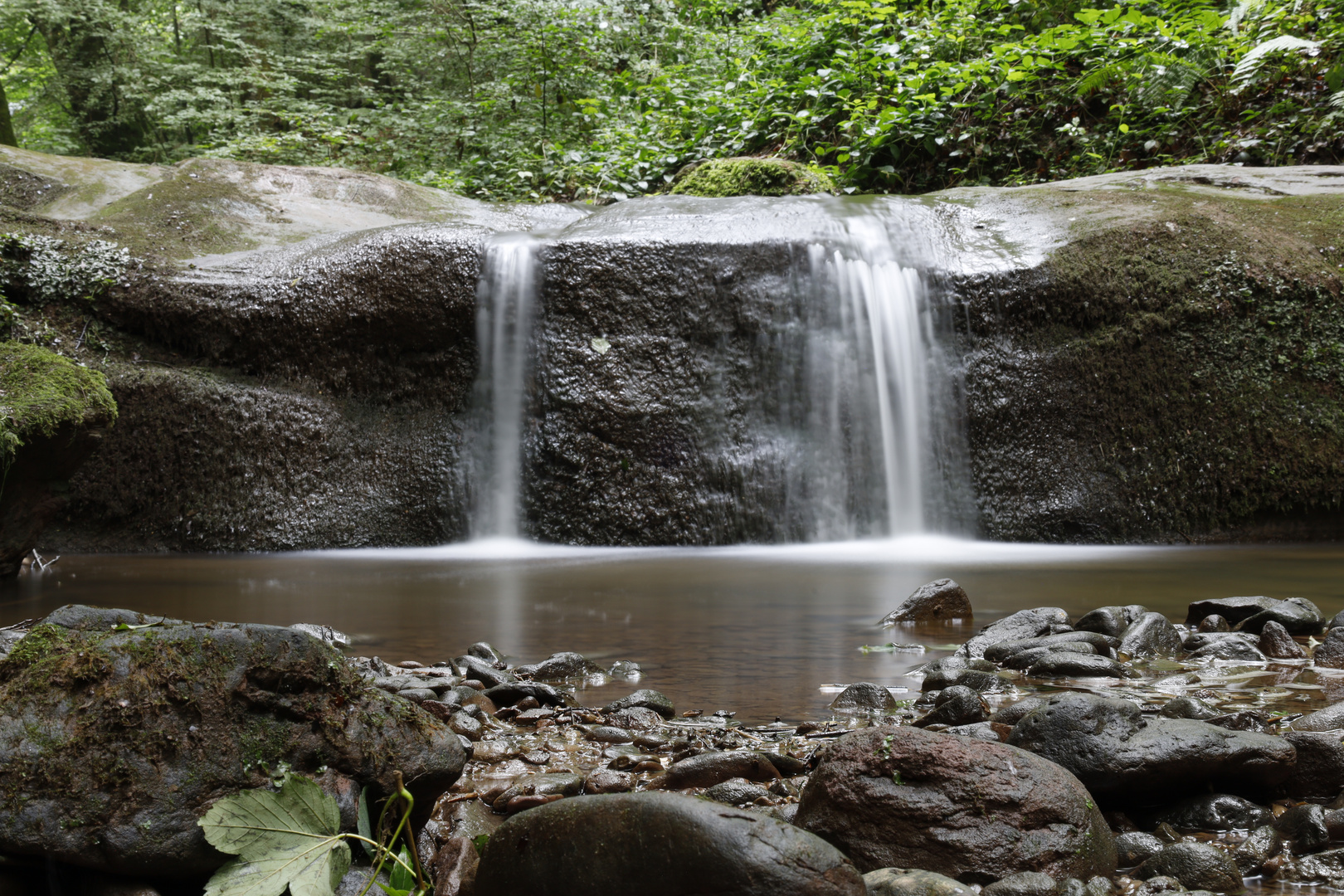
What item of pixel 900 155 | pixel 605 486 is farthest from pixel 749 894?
pixel 900 155

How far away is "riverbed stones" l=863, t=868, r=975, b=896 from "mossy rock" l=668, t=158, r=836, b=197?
30.1 ft

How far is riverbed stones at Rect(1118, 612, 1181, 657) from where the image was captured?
3076 millimetres

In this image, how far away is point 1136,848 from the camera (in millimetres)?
1595

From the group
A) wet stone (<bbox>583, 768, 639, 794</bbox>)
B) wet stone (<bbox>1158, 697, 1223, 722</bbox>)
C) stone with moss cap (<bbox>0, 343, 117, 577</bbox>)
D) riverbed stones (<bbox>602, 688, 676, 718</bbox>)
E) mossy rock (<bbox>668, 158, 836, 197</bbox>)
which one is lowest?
wet stone (<bbox>583, 768, 639, 794</bbox>)

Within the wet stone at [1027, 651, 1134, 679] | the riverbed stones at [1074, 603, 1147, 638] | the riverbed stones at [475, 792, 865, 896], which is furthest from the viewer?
the riverbed stones at [1074, 603, 1147, 638]

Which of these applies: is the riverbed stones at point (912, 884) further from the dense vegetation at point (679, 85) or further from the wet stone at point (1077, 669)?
the dense vegetation at point (679, 85)

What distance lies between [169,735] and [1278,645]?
3.15 meters

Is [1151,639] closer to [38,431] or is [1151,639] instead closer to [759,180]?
[38,431]

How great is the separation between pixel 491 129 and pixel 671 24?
12.1ft

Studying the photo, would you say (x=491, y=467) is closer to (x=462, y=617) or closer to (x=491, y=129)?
(x=462, y=617)

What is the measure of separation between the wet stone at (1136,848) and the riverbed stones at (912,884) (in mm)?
372

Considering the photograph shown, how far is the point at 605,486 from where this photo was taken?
702 centimetres

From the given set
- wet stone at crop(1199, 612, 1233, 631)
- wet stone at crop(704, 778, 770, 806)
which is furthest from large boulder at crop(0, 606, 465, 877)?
wet stone at crop(1199, 612, 1233, 631)

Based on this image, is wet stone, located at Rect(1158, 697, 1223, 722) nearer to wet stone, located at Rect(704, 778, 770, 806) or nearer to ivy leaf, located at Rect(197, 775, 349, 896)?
wet stone, located at Rect(704, 778, 770, 806)
